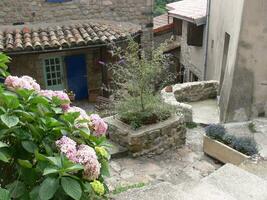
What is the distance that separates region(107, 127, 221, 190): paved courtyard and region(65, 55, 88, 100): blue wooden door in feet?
18.1

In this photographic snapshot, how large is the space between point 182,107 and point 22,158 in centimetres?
558

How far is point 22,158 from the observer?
207 cm

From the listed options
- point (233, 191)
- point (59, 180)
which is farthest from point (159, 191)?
point (59, 180)

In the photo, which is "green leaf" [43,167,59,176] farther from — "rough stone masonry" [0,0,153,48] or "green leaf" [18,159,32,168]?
"rough stone masonry" [0,0,153,48]

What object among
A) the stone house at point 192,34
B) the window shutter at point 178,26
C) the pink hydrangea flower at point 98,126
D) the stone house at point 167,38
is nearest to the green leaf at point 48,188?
the pink hydrangea flower at point 98,126

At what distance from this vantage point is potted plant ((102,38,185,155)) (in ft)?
19.1

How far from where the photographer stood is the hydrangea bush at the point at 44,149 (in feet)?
6.15

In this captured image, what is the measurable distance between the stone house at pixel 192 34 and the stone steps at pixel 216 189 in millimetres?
8419

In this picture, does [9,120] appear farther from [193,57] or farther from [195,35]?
[193,57]

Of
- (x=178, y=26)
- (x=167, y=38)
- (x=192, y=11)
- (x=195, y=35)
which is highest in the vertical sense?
(x=192, y=11)

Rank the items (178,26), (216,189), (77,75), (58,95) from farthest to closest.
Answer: (178,26), (77,75), (216,189), (58,95)

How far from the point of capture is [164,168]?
5.56 meters

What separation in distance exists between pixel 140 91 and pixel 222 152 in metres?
1.79

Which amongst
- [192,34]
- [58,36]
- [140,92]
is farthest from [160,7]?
[140,92]
